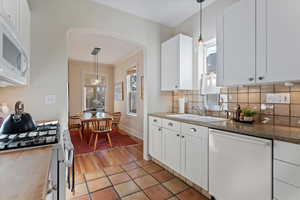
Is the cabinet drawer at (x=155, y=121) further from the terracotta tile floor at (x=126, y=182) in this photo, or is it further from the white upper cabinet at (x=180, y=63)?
the terracotta tile floor at (x=126, y=182)

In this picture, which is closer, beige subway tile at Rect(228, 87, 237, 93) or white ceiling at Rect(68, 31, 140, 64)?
beige subway tile at Rect(228, 87, 237, 93)

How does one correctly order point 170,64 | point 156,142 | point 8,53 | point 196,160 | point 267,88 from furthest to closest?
point 170,64 → point 156,142 → point 196,160 → point 267,88 → point 8,53

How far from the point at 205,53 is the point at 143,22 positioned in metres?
1.27

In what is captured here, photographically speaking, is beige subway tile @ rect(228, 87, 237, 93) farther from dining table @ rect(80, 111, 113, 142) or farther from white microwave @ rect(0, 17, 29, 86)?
dining table @ rect(80, 111, 113, 142)

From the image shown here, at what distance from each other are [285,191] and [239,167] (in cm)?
33

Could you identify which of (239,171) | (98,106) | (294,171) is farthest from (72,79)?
(294,171)

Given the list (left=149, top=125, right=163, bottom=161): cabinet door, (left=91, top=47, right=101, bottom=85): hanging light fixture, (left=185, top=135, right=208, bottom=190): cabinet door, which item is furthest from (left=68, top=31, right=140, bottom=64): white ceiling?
(left=185, top=135, right=208, bottom=190): cabinet door

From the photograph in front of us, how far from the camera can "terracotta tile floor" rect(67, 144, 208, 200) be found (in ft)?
5.83

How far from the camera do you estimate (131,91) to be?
4.93 meters

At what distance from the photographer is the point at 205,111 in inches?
93.6

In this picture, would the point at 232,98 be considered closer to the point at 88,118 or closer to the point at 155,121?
the point at 155,121

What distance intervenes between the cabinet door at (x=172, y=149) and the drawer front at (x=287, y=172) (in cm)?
108

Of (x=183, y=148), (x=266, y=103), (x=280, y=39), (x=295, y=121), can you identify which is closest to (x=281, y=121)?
(x=295, y=121)

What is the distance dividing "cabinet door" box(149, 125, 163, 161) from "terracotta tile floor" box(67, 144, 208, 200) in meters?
0.21
